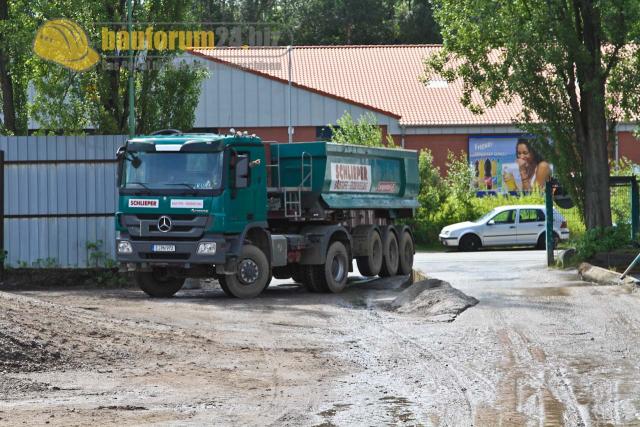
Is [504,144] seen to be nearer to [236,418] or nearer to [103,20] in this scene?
[103,20]

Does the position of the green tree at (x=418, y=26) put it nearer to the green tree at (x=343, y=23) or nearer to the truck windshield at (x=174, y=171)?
the green tree at (x=343, y=23)

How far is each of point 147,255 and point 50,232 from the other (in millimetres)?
4128

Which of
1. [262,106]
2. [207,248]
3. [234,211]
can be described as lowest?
[207,248]

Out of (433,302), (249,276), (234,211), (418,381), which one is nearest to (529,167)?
(249,276)

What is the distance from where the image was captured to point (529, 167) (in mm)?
56281

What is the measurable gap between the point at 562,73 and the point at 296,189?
8.21 meters

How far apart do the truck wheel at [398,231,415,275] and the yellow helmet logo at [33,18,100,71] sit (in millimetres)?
7842

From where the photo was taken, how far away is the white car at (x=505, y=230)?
3938cm

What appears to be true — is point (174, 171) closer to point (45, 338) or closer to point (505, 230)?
point (45, 338)

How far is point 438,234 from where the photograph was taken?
141ft

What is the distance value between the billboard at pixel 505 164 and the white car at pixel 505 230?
14.4 meters

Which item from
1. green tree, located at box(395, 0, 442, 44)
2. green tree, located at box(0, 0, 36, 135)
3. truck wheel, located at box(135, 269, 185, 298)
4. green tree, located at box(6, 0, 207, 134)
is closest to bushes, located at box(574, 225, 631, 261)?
green tree, located at box(6, 0, 207, 134)

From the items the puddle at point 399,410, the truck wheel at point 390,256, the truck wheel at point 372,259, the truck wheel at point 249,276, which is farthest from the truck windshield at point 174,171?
the puddle at point 399,410

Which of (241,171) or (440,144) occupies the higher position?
(440,144)
